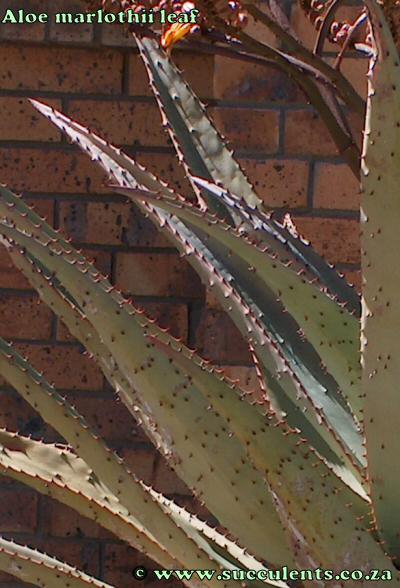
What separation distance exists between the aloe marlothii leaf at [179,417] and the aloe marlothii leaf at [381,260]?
6.6 inches

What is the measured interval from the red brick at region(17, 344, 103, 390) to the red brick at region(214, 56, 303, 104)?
0.55 metres

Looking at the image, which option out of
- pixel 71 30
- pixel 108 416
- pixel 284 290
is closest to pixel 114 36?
pixel 71 30

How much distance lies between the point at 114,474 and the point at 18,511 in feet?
2.60

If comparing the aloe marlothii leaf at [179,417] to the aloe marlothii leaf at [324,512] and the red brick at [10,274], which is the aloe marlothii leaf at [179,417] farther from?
the red brick at [10,274]

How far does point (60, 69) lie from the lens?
2006 millimetres

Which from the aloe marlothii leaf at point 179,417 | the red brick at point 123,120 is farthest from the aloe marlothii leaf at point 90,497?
the red brick at point 123,120

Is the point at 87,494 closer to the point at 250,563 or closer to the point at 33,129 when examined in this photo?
the point at 250,563

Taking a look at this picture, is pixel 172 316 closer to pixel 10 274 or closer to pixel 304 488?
pixel 10 274

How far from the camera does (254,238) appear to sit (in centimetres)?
148

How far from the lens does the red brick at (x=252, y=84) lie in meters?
1.92

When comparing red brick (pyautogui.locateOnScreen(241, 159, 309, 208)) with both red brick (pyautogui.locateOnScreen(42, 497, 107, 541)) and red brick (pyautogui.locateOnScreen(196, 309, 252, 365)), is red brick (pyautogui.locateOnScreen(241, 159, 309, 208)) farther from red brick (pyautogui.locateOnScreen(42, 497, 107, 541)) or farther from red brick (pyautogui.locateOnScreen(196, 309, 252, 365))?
red brick (pyautogui.locateOnScreen(42, 497, 107, 541))

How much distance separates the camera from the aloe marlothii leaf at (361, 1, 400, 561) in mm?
949

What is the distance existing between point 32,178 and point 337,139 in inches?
28.5

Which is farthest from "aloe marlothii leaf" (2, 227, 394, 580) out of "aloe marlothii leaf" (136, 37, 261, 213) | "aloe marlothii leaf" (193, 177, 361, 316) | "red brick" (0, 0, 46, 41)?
"red brick" (0, 0, 46, 41)
